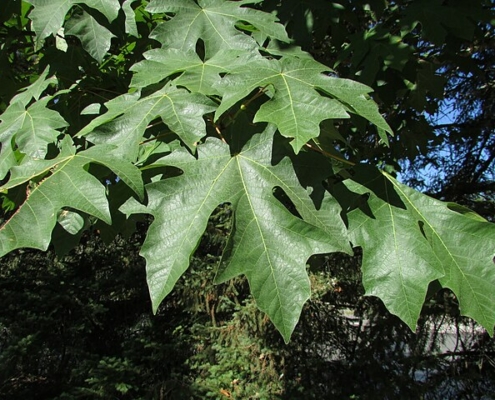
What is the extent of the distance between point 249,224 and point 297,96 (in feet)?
1.00

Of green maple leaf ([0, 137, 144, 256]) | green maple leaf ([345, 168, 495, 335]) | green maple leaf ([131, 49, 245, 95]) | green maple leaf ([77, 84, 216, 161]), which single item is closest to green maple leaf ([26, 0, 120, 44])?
green maple leaf ([131, 49, 245, 95])

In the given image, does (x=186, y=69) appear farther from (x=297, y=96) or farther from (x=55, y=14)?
(x=55, y=14)

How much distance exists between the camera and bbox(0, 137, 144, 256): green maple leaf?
0.99m

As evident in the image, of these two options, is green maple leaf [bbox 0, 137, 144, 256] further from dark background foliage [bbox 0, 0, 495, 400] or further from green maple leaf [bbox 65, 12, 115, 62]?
dark background foliage [bbox 0, 0, 495, 400]

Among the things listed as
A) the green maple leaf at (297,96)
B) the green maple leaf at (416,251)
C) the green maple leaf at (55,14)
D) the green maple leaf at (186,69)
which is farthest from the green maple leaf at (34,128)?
the green maple leaf at (416,251)

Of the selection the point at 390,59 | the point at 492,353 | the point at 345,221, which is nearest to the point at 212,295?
the point at 492,353

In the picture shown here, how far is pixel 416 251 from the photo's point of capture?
1129mm

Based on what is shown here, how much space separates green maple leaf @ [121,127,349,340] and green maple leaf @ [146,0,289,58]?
454mm

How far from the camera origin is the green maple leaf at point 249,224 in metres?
0.99

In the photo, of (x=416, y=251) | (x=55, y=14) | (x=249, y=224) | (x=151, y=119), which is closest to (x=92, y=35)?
(x=55, y=14)

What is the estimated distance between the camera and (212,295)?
181 inches

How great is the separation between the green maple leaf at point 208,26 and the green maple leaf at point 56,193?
56 centimetres

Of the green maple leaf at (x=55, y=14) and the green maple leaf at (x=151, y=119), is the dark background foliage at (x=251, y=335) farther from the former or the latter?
the green maple leaf at (x=151, y=119)

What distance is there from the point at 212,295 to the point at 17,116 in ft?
10.8
